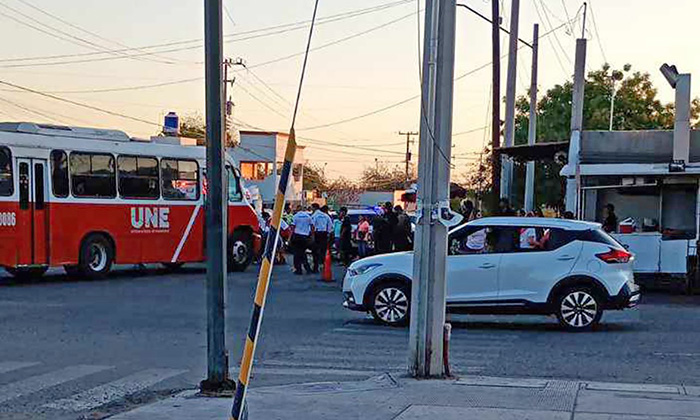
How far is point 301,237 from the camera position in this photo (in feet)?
81.5

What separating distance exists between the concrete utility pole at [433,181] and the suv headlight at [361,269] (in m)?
4.89

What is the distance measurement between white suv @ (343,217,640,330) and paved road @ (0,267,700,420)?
0.40 metres

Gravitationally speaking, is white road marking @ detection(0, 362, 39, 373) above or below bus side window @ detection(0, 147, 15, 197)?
below

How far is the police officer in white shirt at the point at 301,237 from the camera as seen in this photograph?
80.6 ft

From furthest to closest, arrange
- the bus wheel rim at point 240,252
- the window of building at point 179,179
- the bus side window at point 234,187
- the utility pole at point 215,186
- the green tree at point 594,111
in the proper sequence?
1. the green tree at point 594,111
2. the bus side window at point 234,187
3. the bus wheel rim at point 240,252
4. the window of building at point 179,179
5. the utility pole at point 215,186

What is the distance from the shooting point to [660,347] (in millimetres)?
13250

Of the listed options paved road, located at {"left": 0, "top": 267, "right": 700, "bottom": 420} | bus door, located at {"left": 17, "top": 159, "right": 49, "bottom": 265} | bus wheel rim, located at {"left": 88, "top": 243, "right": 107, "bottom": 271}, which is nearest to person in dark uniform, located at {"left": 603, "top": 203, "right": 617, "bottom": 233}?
paved road, located at {"left": 0, "top": 267, "right": 700, "bottom": 420}

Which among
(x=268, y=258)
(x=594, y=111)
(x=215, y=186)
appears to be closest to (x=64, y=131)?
(x=215, y=186)

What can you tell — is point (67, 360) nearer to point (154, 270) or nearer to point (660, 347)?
point (660, 347)

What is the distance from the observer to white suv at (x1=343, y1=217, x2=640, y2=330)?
48.1ft

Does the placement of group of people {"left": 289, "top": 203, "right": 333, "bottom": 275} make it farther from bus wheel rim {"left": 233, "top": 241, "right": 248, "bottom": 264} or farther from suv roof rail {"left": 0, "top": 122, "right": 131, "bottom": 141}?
suv roof rail {"left": 0, "top": 122, "right": 131, "bottom": 141}

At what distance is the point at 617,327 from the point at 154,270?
15.0 meters

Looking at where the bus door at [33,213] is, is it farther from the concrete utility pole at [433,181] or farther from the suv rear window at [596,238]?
the concrete utility pole at [433,181]

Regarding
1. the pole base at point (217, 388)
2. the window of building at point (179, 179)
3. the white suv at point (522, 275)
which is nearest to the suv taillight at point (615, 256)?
the white suv at point (522, 275)
